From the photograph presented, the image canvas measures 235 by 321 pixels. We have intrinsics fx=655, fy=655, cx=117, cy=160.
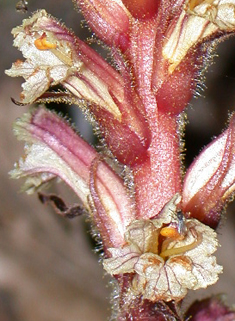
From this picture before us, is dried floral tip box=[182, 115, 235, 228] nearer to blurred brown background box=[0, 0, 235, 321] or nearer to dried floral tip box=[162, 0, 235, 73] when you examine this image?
dried floral tip box=[162, 0, 235, 73]

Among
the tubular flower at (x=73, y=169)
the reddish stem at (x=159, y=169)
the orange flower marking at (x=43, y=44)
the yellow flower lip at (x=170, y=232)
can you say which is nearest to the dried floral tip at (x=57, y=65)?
the orange flower marking at (x=43, y=44)

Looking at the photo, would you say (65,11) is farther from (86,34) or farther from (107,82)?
(107,82)

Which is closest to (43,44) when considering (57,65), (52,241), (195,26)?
(57,65)

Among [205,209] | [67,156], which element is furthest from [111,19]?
[205,209]

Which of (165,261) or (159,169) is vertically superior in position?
(159,169)

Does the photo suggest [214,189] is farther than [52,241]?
No

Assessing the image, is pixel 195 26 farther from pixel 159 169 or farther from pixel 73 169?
pixel 73 169

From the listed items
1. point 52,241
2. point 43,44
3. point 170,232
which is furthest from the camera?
point 52,241
